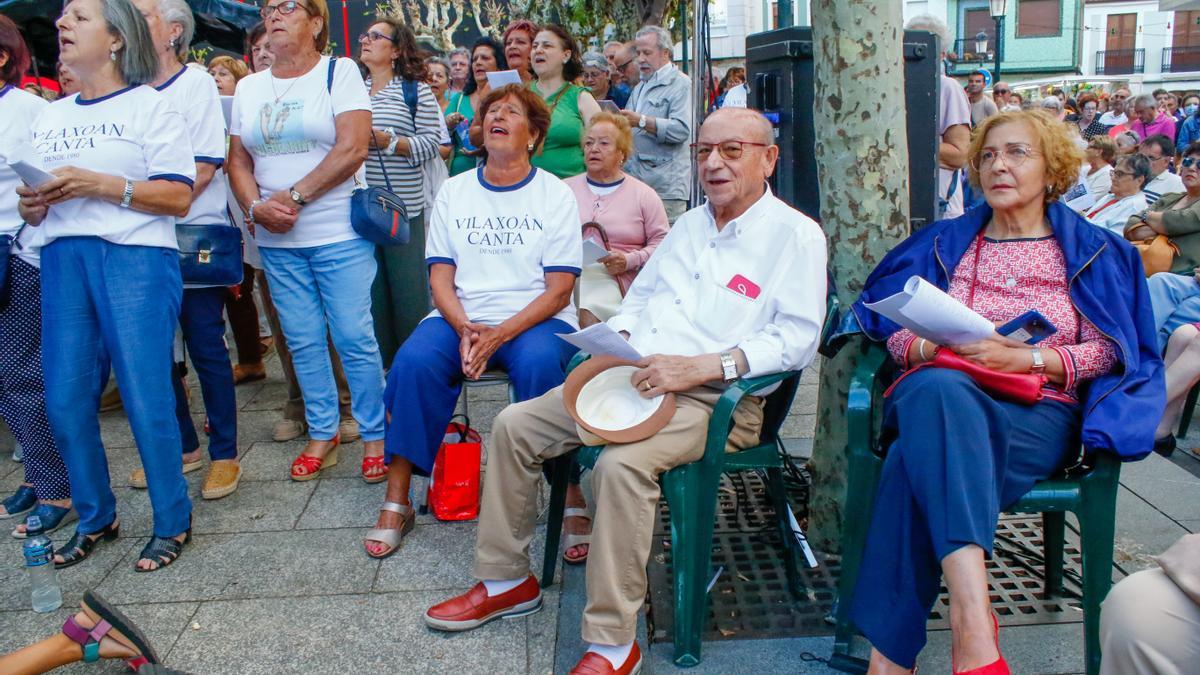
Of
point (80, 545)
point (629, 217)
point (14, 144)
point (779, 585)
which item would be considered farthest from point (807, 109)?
point (80, 545)

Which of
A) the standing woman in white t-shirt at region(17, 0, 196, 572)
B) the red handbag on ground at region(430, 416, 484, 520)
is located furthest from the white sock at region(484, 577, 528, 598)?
the standing woman in white t-shirt at region(17, 0, 196, 572)

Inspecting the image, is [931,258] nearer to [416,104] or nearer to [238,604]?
[238,604]

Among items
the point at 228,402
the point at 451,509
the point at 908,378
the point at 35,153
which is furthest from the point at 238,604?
the point at 908,378

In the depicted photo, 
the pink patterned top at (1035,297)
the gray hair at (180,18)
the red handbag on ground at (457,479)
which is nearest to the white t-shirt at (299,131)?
the gray hair at (180,18)

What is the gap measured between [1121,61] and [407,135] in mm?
50175

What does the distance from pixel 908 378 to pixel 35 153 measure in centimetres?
295

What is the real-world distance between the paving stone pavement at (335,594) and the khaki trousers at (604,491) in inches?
8.9

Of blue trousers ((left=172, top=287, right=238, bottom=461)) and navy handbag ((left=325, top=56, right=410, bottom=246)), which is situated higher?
navy handbag ((left=325, top=56, right=410, bottom=246))

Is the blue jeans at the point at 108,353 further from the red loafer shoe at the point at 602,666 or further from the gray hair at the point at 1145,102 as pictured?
the gray hair at the point at 1145,102

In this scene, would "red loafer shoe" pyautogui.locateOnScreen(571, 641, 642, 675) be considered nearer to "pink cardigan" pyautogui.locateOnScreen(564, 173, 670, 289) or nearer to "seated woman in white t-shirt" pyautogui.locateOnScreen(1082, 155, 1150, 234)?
"pink cardigan" pyautogui.locateOnScreen(564, 173, 670, 289)

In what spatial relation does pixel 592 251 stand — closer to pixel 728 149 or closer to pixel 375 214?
pixel 375 214

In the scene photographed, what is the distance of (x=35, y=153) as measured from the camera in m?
3.17

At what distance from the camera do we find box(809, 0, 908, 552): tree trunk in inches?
116

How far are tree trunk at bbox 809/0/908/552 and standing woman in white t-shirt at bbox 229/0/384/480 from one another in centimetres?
191
